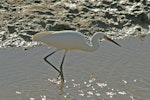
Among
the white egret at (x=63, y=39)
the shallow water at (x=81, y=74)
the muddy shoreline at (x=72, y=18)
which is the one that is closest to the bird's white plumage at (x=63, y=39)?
the white egret at (x=63, y=39)

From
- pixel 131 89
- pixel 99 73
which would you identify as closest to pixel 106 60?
pixel 99 73

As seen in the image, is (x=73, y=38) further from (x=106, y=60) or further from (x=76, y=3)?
(x=76, y=3)

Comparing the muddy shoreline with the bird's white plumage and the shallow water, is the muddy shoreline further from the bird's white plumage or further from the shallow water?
the bird's white plumage

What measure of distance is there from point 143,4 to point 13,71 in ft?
17.1

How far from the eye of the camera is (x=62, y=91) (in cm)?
837

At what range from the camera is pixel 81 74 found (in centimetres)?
904

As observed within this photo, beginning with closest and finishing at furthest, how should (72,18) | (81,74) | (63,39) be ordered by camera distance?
(63,39) < (81,74) < (72,18)

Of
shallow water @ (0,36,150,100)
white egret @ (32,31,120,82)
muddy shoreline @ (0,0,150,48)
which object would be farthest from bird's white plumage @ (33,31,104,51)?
muddy shoreline @ (0,0,150,48)

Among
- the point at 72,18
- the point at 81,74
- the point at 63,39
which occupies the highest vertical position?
the point at 63,39

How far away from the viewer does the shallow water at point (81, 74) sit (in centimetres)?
816

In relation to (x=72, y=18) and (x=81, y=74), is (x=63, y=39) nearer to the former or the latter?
(x=81, y=74)

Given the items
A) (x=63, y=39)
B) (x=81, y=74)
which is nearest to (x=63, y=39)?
(x=63, y=39)

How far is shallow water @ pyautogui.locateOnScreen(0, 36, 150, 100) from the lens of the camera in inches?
321

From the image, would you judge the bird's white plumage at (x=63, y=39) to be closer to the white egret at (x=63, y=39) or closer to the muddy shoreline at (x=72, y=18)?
the white egret at (x=63, y=39)
